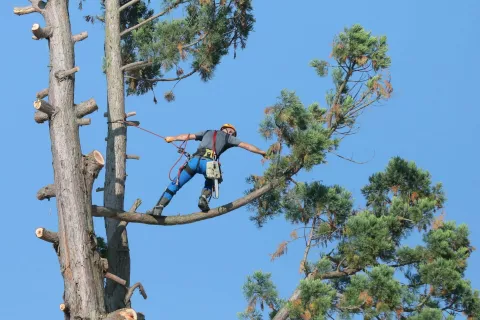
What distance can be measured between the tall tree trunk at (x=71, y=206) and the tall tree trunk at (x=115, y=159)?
1.84m

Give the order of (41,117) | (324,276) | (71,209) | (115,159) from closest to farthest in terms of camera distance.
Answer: (71,209), (41,117), (115,159), (324,276)

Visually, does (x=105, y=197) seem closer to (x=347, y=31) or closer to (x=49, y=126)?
(x=49, y=126)

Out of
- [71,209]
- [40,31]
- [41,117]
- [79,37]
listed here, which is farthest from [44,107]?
[79,37]

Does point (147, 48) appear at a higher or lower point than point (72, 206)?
higher

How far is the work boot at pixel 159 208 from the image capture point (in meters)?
14.4

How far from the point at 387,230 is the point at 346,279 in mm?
1436

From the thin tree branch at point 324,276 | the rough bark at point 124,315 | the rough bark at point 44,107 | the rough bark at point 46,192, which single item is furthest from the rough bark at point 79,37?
the thin tree branch at point 324,276

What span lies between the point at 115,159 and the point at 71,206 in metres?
2.54

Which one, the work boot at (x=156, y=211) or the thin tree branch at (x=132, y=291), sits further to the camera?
the thin tree branch at (x=132, y=291)

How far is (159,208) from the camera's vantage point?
14.4 metres

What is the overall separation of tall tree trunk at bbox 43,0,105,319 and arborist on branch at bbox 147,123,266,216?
1162 millimetres

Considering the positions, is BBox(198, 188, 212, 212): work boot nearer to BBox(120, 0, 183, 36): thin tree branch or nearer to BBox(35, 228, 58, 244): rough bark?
BBox(35, 228, 58, 244): rough bark

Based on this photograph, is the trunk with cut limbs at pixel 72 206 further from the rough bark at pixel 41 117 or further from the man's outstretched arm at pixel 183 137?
the man's outstretched arm at pixel 183 137

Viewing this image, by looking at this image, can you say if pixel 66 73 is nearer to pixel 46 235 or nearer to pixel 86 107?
pixel 86 107
